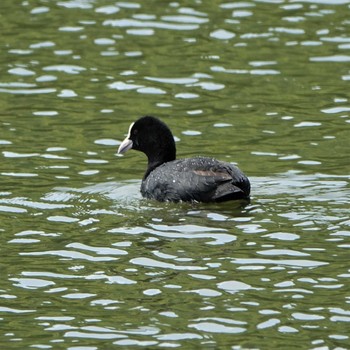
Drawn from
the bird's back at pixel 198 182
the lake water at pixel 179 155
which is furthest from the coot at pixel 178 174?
the lake water at pixel 179 155

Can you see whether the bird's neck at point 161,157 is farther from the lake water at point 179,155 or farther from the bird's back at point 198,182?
the bird's back at point 198,182

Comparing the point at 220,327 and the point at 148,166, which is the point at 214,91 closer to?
the point at 148,166

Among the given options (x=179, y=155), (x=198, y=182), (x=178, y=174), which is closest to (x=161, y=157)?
(x=178, y=174)

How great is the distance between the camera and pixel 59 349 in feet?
33.9

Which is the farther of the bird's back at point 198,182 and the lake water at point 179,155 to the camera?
the bird's back at point 198,182

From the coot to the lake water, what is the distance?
17cm

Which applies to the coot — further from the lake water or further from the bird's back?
the lake water

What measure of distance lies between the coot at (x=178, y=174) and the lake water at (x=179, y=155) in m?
0.17

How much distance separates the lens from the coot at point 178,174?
47.1 feet

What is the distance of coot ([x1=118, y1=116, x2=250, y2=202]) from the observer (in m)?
14.4

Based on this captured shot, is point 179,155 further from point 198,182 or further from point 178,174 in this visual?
point 198,182

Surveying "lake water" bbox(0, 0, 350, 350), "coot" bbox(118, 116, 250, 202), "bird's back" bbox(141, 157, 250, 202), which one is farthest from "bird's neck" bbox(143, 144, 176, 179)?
"bird's back" bbox(141, 157, 250, 202)

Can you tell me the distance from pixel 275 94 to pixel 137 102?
6.35 ft

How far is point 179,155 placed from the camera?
16969 millimetres
